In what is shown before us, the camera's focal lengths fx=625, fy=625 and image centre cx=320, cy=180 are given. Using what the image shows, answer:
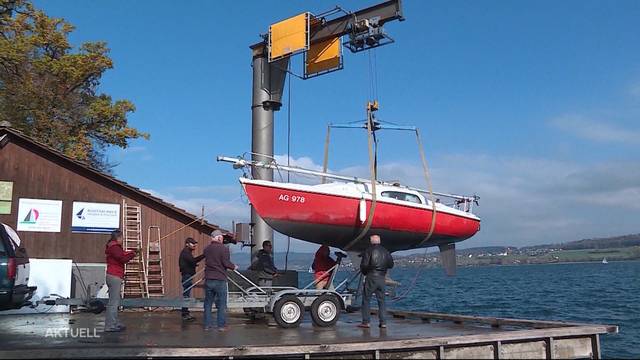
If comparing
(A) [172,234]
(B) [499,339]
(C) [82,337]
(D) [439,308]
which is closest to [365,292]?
(B) [499,339]

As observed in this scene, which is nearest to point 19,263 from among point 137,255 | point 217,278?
point 217,278

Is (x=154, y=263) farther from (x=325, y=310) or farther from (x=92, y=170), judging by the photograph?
(x=325, y=310)

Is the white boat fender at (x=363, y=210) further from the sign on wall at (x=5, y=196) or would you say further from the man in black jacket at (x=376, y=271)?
the sign on wall at (x=5, y=196)

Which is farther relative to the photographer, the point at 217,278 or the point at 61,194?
the point at 61,194

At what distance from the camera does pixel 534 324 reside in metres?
11.6

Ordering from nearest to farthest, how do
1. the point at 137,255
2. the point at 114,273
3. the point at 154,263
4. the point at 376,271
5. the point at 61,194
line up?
1. the point at 114,273
2. the point at 376,271
3. the point at 61,194
4. the point at 137,255
5. the point at 154,263

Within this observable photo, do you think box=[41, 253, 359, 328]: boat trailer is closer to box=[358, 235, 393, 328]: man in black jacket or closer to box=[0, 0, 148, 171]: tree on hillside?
box=[358, 235, 393, 328]: man in black jacket

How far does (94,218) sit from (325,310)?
24.6 feet

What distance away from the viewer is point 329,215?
12977 mm

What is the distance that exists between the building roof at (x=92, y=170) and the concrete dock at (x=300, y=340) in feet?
14.4

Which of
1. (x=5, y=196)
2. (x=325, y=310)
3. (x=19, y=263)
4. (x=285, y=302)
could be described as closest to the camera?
(x=19, y=263)

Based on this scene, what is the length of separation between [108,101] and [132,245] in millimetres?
14003

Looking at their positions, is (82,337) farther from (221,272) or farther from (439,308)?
(439,308)

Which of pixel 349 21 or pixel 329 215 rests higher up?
pixel 349 21
